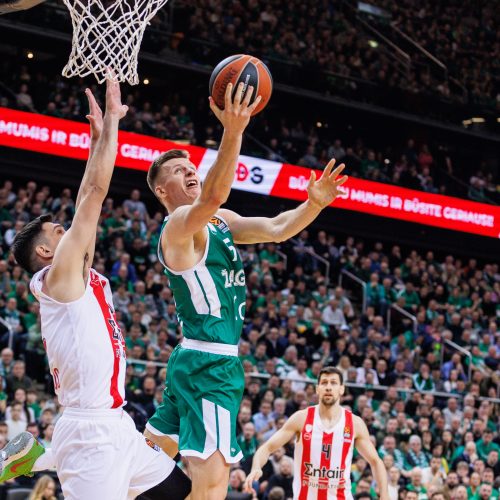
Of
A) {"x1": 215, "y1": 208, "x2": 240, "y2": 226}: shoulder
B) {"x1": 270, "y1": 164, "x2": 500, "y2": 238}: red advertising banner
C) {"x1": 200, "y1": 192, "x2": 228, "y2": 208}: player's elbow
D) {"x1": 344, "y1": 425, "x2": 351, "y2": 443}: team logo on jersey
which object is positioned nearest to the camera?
{"x1": 200, "y1": 192, "x2": 228, "y2": 208}: player's elbow

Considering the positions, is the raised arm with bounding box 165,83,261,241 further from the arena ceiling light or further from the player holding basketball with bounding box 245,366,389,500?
the player holding basketball with bounding box 245,366,389,500

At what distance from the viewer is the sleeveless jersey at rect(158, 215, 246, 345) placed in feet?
17.5

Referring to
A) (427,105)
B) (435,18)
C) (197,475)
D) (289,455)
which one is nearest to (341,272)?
(427,105)

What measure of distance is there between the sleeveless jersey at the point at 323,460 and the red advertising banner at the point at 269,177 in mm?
7506

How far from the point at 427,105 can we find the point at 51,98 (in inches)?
377

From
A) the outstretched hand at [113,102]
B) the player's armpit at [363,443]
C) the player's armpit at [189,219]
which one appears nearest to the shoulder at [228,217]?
the player's armpit at [189,219]

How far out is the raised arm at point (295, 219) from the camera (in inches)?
218

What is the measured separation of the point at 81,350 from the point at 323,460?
4292mm

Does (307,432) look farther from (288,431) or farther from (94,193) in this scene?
(94,193)

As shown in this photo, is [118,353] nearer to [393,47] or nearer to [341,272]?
[341,272]

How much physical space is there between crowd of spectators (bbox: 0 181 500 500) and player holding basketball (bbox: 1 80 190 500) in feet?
15.6

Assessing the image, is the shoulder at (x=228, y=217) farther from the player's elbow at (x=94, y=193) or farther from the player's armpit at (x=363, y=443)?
Answer: the player's armpit at (x=363, y=443)

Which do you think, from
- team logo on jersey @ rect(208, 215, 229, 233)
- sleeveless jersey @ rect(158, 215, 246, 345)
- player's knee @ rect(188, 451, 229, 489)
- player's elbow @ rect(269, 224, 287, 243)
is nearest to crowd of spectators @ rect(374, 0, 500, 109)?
player's elbow @ rect(269, 224, 287, 243)

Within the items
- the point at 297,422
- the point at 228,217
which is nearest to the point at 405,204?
the point at 297,422
